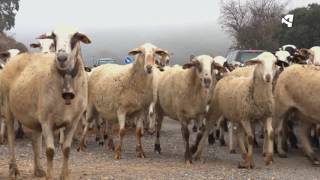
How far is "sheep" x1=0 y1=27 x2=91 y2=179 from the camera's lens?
9102mm

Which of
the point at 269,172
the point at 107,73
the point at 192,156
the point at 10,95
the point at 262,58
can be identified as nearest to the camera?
the point at 10,95

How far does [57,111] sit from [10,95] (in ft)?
5.25

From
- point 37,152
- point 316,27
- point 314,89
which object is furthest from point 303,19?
point 37,152

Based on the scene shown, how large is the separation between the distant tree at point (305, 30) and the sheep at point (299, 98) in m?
33.0

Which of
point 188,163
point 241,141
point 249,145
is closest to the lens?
point 249,145

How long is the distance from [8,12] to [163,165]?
72.6m

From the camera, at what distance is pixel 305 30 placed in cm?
4712

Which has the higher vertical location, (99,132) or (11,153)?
(11,153)

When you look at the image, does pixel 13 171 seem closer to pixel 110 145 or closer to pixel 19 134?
pixel 110 145

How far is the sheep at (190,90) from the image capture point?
43.5 feet

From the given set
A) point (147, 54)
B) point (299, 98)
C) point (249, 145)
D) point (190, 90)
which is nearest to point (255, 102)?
point (249, 145)

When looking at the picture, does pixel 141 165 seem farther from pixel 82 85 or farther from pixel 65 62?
pixel 65 62

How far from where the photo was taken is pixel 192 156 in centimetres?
1389

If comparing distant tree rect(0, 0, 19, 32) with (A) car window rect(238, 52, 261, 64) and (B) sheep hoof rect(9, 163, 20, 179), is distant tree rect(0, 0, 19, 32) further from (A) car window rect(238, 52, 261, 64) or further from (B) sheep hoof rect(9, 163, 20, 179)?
(B) sheep hoof rect(9, 163, 20, 179)
